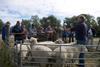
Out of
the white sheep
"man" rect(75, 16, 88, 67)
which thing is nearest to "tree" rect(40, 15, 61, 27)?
"man" rect(75, 16, 88, 67)

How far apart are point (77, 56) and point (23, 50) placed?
1.94 m

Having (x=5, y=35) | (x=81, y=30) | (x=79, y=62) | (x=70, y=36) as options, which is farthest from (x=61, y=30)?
(x=79, y=62)

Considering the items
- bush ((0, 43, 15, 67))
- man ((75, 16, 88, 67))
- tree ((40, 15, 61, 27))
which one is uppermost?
tree ((40, 15, 61, 27))

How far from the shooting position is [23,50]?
10719 mm

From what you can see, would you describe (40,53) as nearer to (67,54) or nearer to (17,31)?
(67,54)

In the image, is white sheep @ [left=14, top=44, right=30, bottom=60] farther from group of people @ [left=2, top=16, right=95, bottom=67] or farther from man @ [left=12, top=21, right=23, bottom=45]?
man @ [left=12, top=21, right=23, bottom=45]

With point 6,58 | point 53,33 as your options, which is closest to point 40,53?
point 6,58

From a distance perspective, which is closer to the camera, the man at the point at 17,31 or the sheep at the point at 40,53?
the sheep at the point at 40,53

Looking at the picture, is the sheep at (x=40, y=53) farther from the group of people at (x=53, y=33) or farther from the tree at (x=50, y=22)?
the tree at (x=50, y=22)

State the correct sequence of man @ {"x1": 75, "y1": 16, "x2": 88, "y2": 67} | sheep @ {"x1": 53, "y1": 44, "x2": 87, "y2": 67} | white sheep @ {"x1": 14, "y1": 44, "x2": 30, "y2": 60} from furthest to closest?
1. man @ {"x1": 75, "y1": 16, "x2": 88, "y2": 67}
2. sheep @ {"x1": 53, "y1": 44, "x2": 87, "y2": 67}
3. white sheep @ {"x1": 14, "y1": 44, "x2": 30, "y2": 60}

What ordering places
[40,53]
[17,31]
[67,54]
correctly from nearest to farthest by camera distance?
[40,53], [67,54], [17,31]

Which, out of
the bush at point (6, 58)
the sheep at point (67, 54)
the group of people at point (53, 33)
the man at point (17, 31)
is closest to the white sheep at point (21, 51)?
the bush at point (6, 58)

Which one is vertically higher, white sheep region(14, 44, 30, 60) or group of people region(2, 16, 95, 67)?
group of people region(2, 16, 95, 67)

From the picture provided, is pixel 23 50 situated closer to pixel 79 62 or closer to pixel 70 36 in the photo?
pixel 79 62
